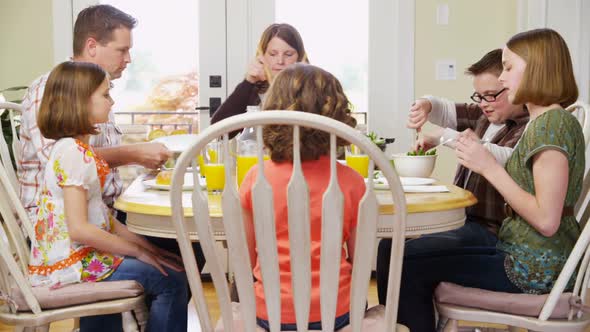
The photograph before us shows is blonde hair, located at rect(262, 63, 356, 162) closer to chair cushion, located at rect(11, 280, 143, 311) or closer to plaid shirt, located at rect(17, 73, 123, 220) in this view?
chair cushion, located at rect(11, 280, 143, 311)

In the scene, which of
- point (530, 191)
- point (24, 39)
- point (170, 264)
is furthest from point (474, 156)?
point (24, 39)

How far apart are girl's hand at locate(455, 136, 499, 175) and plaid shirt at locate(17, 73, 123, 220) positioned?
1174 millimetres

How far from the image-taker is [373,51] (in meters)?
3.99

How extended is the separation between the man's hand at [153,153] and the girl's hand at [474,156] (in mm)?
935

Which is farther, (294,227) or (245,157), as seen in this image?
(245,157)

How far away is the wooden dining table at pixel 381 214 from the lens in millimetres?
1586

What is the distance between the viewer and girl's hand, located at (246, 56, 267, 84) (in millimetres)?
3018

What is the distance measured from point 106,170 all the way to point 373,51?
246cm

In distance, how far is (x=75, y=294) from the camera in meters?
1.66

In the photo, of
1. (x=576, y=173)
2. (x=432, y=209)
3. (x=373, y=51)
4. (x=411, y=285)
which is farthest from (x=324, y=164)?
(x=373, y=51)

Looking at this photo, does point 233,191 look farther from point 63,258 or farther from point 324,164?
point 63,258

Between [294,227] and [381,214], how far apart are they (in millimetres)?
474

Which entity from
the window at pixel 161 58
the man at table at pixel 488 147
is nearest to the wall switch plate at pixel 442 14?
the window at pixel 161 58

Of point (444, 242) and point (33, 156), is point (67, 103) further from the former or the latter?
point (444, 242)
